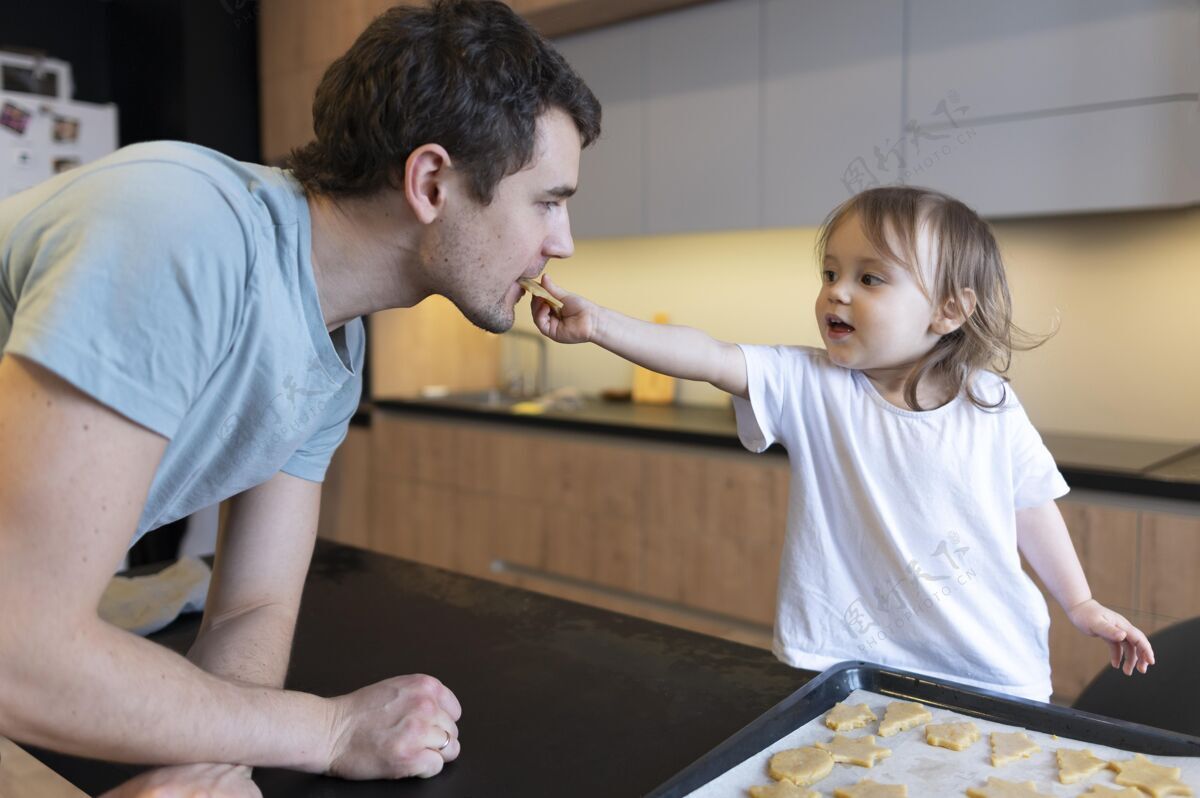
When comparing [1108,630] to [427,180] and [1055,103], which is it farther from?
Result: [1055,103]

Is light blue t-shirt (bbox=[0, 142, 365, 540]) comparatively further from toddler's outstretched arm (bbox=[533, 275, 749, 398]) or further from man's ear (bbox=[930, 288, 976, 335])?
man's ear (bbox=[930, 288, 976, 335])

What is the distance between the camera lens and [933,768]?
82cm

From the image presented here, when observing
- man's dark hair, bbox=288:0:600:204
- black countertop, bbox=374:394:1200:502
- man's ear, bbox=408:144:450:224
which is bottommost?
black countertop, bbox=374:394:1200:502

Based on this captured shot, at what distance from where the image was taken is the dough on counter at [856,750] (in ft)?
2.70

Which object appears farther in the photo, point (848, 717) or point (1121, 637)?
point (1121, 637)

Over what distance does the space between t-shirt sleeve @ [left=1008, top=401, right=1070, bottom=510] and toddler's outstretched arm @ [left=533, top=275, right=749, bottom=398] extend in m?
0.34

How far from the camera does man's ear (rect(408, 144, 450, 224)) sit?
38.9 inches

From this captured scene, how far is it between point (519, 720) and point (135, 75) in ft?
14.0

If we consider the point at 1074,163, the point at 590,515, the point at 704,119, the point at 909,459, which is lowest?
the point at 590,515

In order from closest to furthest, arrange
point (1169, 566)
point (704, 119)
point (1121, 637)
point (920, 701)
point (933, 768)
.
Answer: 1. point (933, 768)
2. point (920, 701)
3. point (1121, 637)
4. point (1169, 566)
5. point (704, 119)

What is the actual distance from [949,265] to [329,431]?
2.61 ft

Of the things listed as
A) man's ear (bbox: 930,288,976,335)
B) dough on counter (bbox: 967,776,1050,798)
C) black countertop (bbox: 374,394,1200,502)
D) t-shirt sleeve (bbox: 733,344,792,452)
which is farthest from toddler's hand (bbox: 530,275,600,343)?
black countertop (bbox: 374,394,1200,502)

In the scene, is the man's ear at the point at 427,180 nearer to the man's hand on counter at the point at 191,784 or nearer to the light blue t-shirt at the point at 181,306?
the light blue t-shirt at the point at 181,306

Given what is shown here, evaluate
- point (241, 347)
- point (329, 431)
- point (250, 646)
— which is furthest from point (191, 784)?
point (329, 431)
